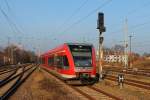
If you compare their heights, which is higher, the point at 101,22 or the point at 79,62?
the point at 101,22

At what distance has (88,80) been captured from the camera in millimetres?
25000

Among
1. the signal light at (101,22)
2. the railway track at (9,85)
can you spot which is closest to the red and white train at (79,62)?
the signal light at (101,22)

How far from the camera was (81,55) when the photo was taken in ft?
80.6

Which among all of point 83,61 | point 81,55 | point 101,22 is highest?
point 101,22

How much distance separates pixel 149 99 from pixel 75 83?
937cm

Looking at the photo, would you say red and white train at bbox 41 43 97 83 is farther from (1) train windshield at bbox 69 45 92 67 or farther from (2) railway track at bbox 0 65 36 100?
(2) railway track at bbox 0 65 36 100

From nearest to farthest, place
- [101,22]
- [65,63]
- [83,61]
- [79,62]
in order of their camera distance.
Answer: [79,62]
[83,61]
[65,63]
[101,22]

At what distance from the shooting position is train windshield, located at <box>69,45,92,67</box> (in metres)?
24.4

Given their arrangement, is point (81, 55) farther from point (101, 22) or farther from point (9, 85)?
point (9, 85)

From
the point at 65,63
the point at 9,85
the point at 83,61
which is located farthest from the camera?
the point at 9,85

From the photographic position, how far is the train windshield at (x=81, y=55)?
80.0 ft

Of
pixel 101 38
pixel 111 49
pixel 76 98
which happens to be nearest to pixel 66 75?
pixel 101 38

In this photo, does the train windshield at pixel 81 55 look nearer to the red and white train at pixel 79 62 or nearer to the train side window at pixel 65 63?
the red and white train at pixel 79 62

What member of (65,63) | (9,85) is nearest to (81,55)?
(65,63)
